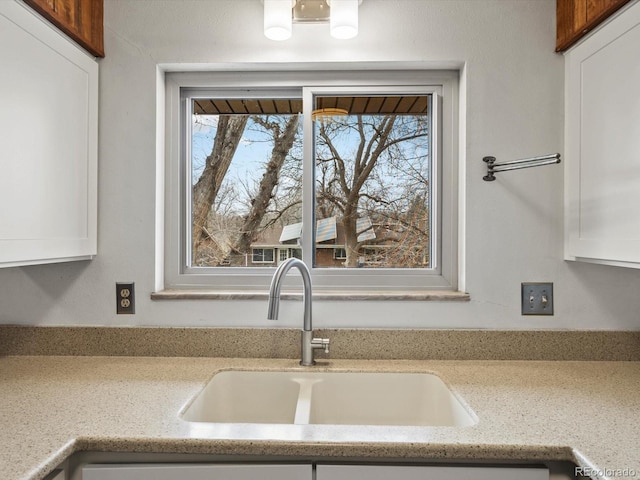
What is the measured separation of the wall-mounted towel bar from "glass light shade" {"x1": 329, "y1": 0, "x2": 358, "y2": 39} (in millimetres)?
625

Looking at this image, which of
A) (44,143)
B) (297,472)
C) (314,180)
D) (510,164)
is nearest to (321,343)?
(297,472)

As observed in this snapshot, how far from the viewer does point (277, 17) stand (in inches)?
54.4

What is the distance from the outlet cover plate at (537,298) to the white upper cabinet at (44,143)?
151cm

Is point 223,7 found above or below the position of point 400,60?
above

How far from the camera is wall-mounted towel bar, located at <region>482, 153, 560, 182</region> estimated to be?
4.09 feet

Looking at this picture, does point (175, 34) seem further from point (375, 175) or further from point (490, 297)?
point (490, 297)

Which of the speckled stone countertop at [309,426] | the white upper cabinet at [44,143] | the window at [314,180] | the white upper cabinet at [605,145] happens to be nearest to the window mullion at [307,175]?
the window at [314,180]

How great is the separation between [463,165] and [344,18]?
64 cm

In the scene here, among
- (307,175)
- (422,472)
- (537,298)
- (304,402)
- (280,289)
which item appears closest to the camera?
(422,472)

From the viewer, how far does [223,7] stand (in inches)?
58.9

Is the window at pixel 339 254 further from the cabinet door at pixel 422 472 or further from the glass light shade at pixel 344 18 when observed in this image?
the cabinet door at pixel 422 472

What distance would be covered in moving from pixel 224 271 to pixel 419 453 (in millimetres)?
1009

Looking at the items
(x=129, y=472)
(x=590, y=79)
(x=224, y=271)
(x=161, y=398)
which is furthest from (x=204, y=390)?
(x=590, y=79)

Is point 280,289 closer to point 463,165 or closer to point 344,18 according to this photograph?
point 463,165
